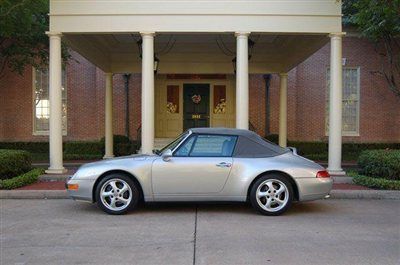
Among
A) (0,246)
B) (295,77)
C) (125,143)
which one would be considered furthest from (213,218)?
(295,77)

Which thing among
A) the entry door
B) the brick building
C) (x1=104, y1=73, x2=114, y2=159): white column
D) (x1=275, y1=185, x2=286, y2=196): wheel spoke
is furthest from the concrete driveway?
the entry door

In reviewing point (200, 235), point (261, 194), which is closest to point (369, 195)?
point (261, 194)

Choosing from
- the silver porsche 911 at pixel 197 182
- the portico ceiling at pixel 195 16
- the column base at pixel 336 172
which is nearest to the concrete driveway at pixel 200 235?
the silver porsche 911 at pixel 197 182

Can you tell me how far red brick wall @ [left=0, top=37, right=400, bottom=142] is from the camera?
886 inches

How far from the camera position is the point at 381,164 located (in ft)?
34.9

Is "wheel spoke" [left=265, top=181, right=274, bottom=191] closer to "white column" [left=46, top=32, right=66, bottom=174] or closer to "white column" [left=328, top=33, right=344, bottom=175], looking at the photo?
"white column" [left=328, top=33, right=344, bottom=175]

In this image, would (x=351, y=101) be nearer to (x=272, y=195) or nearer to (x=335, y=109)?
(x=335, y=109)

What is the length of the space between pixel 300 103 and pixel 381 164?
39.8ft

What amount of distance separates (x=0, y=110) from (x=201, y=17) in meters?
15.0

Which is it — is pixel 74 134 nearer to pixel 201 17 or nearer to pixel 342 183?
pixel 201 17

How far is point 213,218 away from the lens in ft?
25.1

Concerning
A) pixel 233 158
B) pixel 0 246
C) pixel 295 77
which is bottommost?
pixel 0 246

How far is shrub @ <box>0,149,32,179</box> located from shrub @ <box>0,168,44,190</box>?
23cm

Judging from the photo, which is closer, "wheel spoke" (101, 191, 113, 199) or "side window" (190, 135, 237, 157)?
"wheel spoke" (101, 191, 113, 199)
